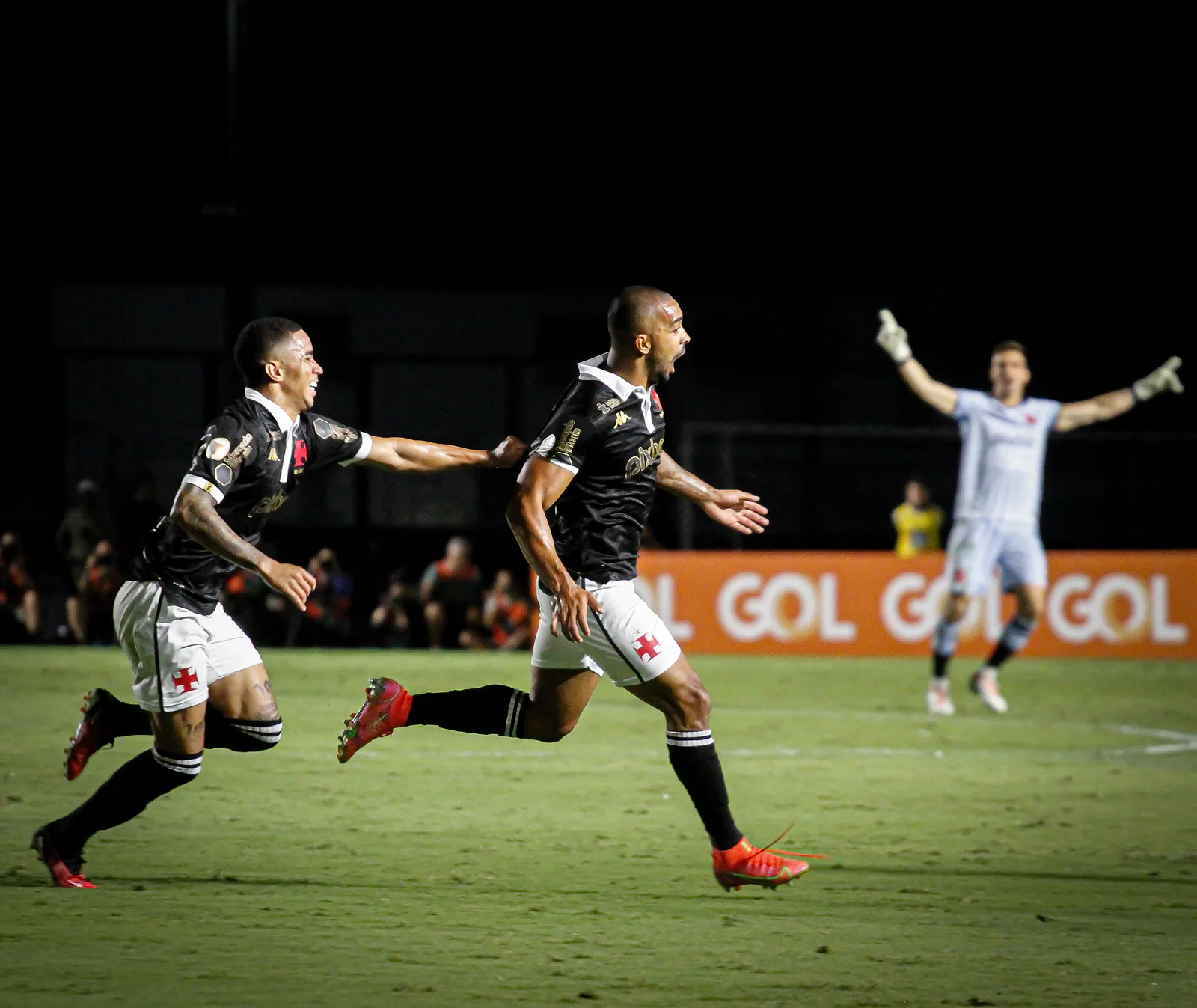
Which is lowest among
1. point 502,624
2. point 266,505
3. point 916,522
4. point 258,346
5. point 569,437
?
point 502,624

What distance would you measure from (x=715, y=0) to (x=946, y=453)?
7905 mm

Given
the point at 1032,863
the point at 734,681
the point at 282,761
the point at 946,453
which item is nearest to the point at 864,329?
the point at 946,453

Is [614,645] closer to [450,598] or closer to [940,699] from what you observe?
[940,699]

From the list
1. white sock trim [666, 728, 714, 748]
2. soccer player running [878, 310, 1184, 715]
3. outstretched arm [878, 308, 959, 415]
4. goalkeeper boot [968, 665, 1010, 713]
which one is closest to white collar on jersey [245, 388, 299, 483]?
white sock trim [666, 728, 714, 748]

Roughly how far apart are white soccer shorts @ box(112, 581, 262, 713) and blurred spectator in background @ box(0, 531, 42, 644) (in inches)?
535

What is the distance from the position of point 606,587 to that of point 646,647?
29 centimetres

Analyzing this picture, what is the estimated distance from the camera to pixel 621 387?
6.23 m

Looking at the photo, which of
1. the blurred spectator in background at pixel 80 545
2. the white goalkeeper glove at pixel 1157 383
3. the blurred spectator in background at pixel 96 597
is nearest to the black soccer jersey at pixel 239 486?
the white goalkeeper glove at pixel 1157 383

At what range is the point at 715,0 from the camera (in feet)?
86.5

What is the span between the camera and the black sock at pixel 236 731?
249 inches

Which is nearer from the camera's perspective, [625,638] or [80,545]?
[625,638]

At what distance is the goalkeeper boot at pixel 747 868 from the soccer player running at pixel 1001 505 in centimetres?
695

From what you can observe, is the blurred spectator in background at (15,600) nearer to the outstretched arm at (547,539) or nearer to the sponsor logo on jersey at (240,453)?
the sponsor logo on jersey at (240,453)

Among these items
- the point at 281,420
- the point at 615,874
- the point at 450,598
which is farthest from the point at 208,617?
the point at 450,598
